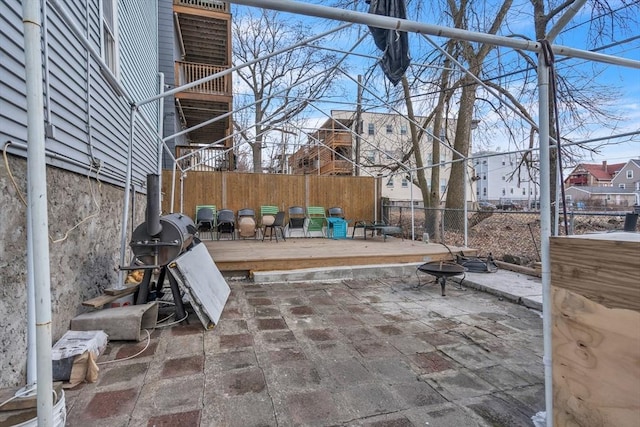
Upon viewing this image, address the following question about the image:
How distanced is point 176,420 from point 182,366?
25.5 inches

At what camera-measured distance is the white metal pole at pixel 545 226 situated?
4.61 ft

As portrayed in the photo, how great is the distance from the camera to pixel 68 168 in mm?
2672

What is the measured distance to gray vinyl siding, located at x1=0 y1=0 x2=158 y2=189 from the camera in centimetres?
192

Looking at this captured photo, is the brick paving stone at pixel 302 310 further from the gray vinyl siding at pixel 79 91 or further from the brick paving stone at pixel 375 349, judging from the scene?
the gray vinyl siding at pixel 79 91

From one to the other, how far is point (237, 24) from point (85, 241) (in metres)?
16.2

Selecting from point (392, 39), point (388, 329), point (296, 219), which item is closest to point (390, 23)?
point (392, 39)

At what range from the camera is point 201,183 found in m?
8.73

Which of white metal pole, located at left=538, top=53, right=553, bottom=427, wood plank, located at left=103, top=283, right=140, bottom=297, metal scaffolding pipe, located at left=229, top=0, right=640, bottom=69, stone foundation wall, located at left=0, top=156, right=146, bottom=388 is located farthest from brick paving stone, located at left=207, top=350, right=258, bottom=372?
metal scaffolding pipe, located at left=229, top=0, right=640, bottom=69

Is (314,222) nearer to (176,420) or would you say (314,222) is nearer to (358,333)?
(358,333)

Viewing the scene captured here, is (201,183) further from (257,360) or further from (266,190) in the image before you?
(257,360)

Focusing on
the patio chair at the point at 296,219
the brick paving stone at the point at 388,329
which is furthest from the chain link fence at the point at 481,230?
the brick paving stone at the point at 388,329

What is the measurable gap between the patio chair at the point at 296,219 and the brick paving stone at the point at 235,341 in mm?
5945

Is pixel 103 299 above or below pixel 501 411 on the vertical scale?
above

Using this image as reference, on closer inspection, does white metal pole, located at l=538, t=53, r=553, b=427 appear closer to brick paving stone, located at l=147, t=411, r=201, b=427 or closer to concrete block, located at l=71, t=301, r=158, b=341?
brick paving stone, located at l=147, t=411, r=201, b=427
